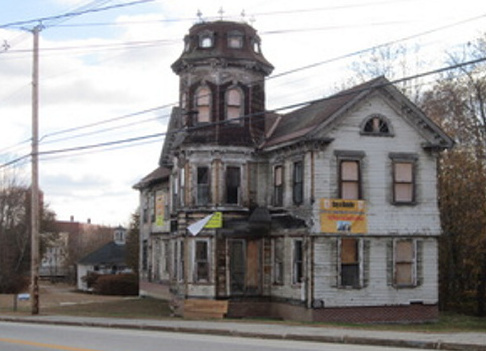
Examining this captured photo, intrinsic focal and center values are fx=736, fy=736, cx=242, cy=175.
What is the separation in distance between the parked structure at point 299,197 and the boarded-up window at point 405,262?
0.13 feet

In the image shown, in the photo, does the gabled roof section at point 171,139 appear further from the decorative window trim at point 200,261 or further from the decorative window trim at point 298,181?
the decorative window trim at point 298,181

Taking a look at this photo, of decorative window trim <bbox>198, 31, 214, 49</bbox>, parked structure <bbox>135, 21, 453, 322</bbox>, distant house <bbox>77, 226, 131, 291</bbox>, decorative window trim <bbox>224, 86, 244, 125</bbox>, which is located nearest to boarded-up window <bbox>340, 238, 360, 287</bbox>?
parked structure <bbox>135, 21, 453, 322</bbox>

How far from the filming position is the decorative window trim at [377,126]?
27.9 metres

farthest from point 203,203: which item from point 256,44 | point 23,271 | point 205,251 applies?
point 23,271

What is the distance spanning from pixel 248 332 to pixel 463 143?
23.5m

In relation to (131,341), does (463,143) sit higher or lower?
higher

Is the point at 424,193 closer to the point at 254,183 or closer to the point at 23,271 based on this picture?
the point at 254,183

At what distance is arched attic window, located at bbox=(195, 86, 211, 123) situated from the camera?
1209 inches

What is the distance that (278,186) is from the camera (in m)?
30.0

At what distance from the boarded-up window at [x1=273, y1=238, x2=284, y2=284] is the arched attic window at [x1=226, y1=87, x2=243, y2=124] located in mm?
5351

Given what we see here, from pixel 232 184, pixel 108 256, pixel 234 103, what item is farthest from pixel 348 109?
pixel 108 256

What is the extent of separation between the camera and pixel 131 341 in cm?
1722

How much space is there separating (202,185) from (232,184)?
4.07 feet

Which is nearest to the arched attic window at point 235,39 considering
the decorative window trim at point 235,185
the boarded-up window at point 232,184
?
the decorative window trim at point 235,185
